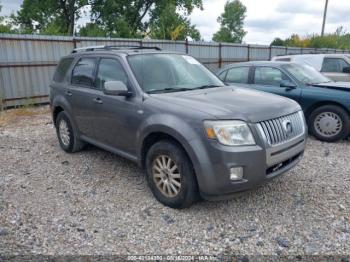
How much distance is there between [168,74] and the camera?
172 inches

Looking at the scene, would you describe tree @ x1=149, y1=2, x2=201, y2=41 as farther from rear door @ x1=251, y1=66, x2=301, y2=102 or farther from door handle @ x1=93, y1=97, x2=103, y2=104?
door handle @ x1=93, y1=97, x2=103, y2=104

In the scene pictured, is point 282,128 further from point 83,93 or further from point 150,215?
point 83,93

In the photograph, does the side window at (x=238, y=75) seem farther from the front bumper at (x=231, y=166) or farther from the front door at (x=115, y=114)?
the front bumper at (x=231, y=166)

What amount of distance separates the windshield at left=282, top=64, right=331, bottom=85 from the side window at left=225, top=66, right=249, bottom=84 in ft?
2.75

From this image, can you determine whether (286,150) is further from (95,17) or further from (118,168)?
(95,17)

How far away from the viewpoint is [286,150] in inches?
139

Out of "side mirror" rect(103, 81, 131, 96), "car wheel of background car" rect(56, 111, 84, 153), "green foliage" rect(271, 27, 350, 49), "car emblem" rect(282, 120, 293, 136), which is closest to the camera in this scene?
"car emblem" rect(282, 120, 293, 136)

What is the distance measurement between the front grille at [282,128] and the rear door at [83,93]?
2.48m

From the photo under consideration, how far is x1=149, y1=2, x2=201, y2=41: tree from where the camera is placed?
21656 mm

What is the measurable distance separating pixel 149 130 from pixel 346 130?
167 inches

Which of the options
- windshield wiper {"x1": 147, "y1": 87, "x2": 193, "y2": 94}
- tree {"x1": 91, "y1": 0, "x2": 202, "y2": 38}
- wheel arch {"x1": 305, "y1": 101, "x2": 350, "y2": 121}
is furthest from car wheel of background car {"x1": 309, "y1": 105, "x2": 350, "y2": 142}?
tree {"x1": 91, "y1": 0, "x2": 202, "y2": 38}

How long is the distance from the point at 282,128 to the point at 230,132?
693mm

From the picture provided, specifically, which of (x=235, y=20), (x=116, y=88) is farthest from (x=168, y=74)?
(x=235, y=20)

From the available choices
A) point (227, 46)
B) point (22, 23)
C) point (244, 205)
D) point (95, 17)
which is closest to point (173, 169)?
point (244, 205)
